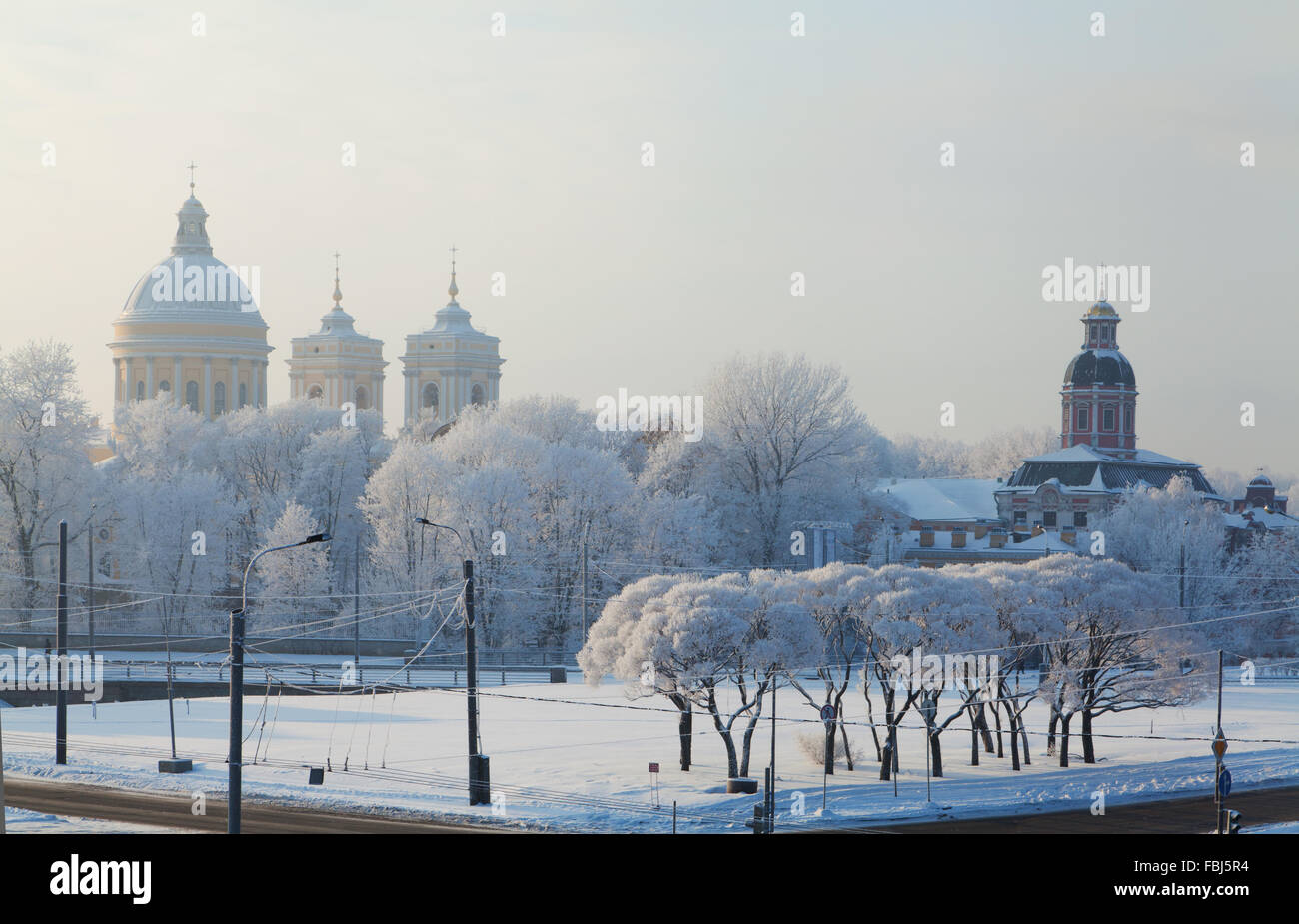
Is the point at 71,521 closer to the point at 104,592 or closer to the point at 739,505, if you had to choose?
the point at 104,592

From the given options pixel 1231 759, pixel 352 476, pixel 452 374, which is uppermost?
pixel 452 374

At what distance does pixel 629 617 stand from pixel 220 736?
14.4 m

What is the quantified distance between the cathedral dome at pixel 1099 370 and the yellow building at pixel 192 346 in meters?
64.5

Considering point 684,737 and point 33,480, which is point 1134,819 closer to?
point 684,737

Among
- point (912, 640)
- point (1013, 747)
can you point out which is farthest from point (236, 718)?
point (1013, 747)

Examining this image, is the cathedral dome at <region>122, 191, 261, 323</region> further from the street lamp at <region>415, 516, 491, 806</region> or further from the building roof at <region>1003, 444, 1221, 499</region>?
the street lamp at <region>415, 516, 491, 806</region>

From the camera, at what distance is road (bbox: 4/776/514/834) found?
3262 cm

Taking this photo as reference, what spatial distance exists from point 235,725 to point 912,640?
2046cm

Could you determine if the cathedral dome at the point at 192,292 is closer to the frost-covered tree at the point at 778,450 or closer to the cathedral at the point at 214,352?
the cathedral at the point at 214,352

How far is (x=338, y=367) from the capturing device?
14912 cm

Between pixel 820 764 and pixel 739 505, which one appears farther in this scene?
pixel 739 505

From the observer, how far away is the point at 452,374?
149m

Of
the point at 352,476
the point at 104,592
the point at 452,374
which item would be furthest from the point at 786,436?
the point at 452,374
